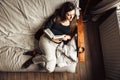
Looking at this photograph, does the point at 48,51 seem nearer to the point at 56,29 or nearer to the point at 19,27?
the point at 56,29

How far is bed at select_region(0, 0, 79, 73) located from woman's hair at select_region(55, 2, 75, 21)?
0.05 metres

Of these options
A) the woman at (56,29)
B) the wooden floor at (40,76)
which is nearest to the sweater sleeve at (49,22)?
the woman at (56,29)

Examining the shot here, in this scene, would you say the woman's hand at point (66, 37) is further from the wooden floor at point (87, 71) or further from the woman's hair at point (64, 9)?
the wooden floor at point (87, 71)

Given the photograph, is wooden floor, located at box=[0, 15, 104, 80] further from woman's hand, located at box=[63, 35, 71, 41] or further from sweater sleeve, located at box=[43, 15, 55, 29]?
sweater sleeve, located at box=[43, 15, 55, 29]

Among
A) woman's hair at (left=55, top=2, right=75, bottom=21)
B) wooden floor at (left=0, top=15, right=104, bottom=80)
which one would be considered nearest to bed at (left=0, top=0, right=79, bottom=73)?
woman's hair at (left=55, top=2, right=75, bottom=21)

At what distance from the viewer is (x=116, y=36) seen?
2.00 m

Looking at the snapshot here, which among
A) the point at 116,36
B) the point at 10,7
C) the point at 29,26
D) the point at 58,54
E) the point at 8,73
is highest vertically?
the point at 10,7

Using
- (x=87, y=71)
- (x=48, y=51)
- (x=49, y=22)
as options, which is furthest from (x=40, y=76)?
(x=49, y=22)

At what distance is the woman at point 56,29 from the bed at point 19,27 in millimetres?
82

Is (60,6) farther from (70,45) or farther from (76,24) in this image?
(70,45)

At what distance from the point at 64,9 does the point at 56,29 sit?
24 cm

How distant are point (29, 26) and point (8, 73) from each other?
656 millimetres

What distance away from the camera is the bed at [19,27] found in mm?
1911

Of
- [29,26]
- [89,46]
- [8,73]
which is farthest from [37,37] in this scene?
[89,46]
